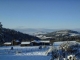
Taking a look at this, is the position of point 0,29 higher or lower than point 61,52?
higher

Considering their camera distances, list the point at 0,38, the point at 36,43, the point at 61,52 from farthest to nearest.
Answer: the point at 36,43 < the point at 61,52 < the point at 0,38

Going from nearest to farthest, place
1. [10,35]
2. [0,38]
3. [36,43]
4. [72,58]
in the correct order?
[72,58] < [0,38] < [36,43] < [10,35]

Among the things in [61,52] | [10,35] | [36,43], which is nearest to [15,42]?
[36,43]

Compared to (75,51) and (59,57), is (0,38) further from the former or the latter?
(75,51)

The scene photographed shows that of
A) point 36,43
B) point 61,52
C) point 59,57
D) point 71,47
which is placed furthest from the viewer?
point 36,43

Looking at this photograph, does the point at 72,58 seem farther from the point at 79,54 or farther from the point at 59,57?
the point at 79,54

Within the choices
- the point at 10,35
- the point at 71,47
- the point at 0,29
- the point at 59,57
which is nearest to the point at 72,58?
the point at 59,57

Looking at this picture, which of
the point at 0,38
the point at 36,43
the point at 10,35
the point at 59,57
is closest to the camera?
the point at 0,38

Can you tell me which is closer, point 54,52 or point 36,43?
point 54,52

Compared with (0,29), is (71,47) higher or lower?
lower
